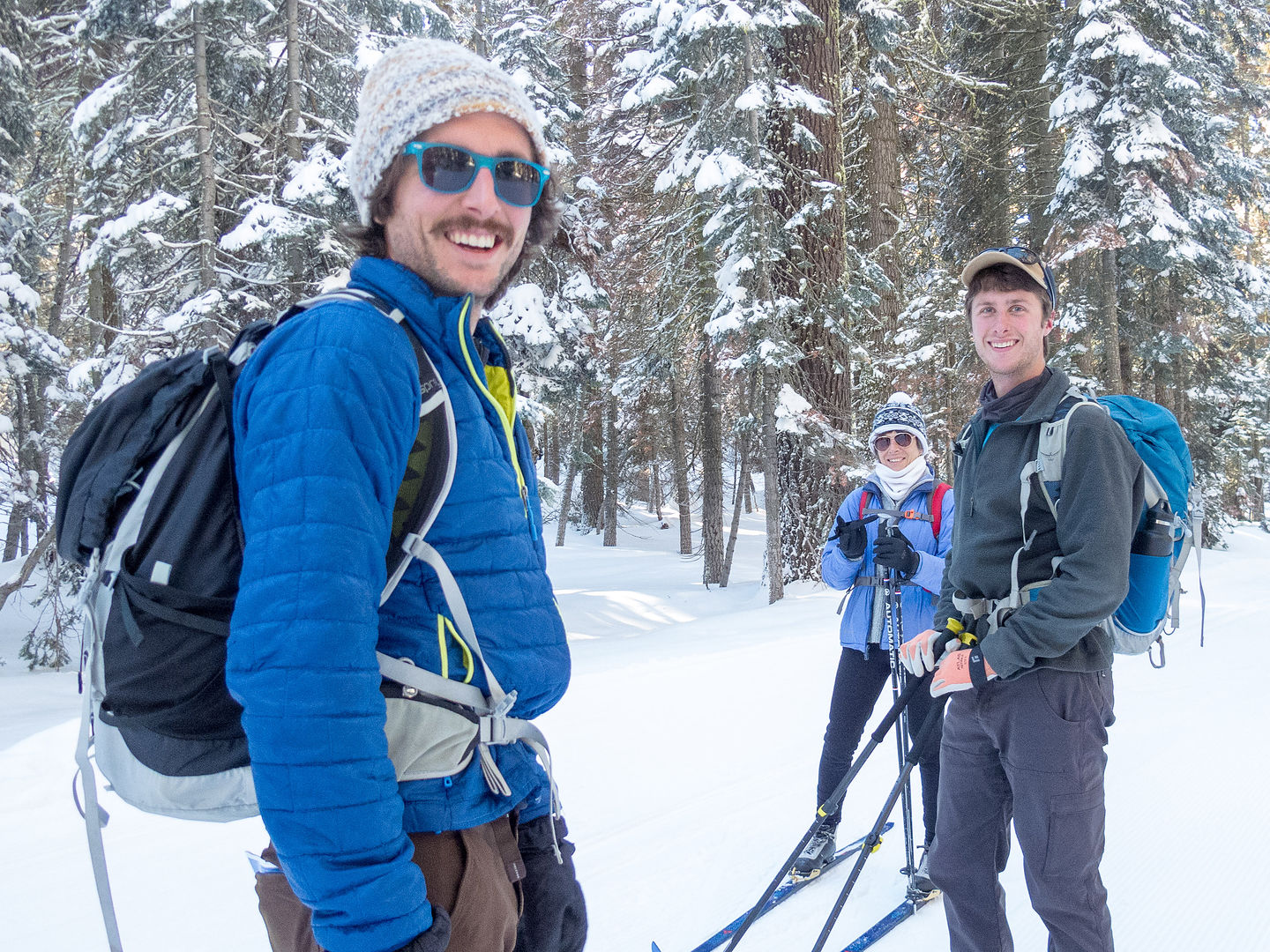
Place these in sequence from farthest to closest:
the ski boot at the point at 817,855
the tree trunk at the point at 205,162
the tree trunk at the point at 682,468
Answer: the tree trunk at the point at 682,468 < the tree trunk at the point at 205,162 < the ski boot at the point at 817,855

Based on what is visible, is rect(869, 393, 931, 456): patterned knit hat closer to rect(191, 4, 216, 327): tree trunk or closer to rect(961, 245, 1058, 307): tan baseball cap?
rect(961, 245, 1058, 307): tan baseball cap

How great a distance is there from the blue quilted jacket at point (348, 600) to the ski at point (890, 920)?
260 centimetres

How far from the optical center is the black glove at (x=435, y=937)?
4.08 feet

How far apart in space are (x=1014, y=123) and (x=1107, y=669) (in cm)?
1682

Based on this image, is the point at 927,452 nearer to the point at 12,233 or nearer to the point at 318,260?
the point at 318,260

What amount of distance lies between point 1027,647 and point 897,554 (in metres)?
1.57

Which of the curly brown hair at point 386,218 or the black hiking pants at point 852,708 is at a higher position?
the curly brown hair at point 386,218

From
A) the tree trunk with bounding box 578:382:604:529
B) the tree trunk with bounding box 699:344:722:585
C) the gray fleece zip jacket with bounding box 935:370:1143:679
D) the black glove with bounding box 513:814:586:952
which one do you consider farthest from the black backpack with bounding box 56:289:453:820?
the tree trunk with bounding box 699:344:722:585

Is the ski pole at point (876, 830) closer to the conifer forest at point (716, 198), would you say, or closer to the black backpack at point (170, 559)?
the black backpack at point (170, 559)

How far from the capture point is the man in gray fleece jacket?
244cm

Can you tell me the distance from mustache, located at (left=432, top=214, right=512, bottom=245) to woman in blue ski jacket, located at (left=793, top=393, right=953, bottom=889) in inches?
117

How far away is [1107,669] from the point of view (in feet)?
8.86

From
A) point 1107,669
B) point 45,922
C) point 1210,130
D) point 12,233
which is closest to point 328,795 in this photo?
point 1107,669

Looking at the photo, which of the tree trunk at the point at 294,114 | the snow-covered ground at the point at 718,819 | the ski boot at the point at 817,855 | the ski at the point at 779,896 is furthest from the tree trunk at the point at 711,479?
the ski boot at the point at 817,855
